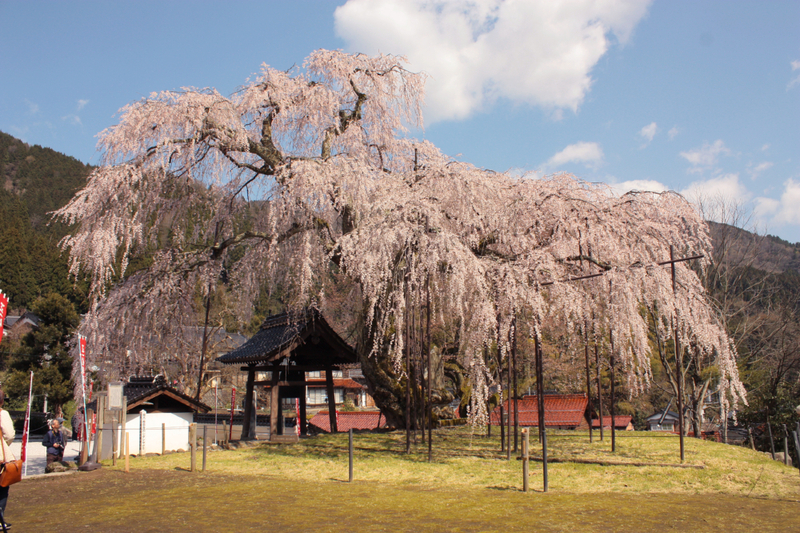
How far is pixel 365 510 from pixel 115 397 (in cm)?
761

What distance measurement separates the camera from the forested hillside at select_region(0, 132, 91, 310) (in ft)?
172

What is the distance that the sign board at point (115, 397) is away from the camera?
1143 centimetres

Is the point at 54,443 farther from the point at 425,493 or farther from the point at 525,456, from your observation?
the point at 525,456

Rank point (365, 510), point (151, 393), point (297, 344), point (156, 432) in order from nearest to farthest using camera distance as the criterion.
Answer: point (365, 510), point (297, 344), point (151, 393), point (156, 432)

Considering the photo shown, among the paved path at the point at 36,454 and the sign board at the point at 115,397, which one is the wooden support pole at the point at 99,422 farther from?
the paved path at the point at 36,454

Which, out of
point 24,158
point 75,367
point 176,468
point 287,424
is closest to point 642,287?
point 176,468

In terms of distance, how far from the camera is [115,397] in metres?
11.6

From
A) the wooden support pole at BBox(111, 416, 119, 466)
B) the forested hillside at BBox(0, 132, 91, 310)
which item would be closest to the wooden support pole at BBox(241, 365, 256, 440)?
the wooden support pole at BBox(111, 416, 119, 466)

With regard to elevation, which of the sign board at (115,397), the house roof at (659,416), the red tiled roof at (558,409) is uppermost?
the sign board at (115,397)

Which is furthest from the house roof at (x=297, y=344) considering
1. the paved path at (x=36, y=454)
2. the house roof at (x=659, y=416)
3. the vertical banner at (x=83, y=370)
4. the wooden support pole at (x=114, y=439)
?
the house roof at (x=659, y=416)

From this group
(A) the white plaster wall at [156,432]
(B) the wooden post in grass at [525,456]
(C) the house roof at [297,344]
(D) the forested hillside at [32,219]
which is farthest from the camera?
(D) the forested hillside at [32,219]

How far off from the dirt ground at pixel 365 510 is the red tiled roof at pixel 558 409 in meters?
12.9

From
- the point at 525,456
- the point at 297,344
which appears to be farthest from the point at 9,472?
the point at 297,344

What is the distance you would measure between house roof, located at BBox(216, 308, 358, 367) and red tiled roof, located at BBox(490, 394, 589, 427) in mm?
8455
